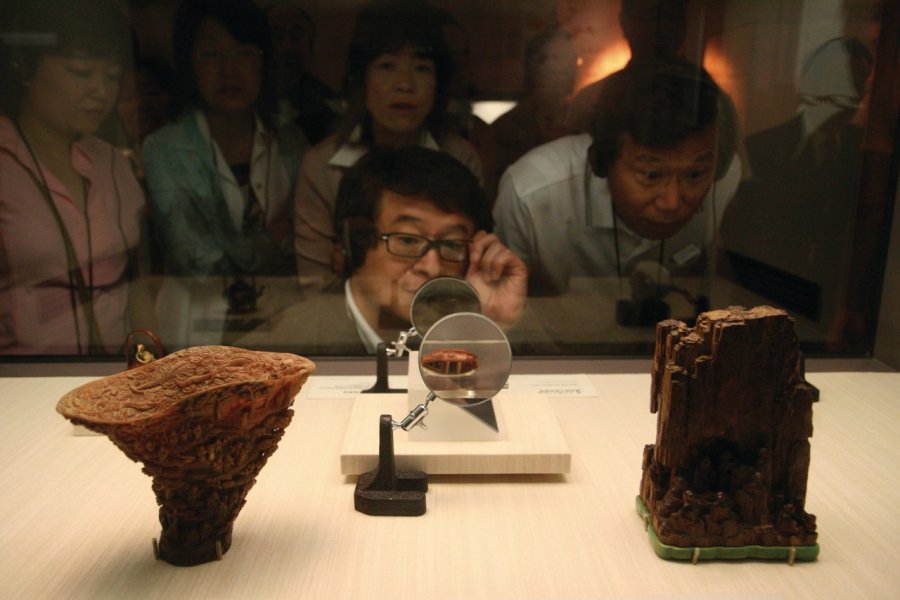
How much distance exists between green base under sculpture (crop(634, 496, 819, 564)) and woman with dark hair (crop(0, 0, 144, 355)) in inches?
87.3

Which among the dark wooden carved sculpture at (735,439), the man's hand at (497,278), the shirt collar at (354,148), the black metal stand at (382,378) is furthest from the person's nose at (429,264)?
the dark wooden carved sculpture at (735,439)

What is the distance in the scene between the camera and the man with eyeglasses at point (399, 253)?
2.93 meters

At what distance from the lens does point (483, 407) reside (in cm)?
221

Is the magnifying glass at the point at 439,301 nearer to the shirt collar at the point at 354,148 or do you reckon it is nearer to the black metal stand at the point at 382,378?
the black metal stand at the point at 382,378

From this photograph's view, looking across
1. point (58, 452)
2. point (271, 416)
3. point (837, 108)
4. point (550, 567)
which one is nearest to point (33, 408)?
point (58, 452)

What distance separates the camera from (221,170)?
291cm

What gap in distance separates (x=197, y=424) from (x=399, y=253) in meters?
1.55

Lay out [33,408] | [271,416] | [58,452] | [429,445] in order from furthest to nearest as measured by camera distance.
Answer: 1. [33,408]
2. [58,452]
3. [429,445]
4. [271,416]

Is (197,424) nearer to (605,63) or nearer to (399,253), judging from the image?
(399,253)

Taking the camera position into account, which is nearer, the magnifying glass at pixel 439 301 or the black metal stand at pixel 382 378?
the black metal stand at pixel 382 378

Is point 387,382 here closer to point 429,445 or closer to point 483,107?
point 429,445

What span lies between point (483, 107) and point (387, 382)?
41.6 inches

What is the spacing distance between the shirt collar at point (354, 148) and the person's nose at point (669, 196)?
0.86 meters

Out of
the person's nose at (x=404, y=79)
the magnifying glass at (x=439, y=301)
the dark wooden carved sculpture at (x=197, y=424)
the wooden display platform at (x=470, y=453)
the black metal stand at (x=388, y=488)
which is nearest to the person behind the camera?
the dark wooden carved sculpture at (x=197, y=424)
